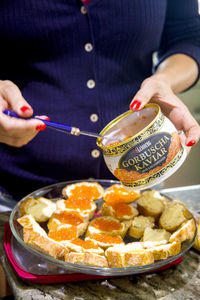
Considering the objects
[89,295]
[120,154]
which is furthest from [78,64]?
[89,295]

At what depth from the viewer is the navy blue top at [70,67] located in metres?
1.08

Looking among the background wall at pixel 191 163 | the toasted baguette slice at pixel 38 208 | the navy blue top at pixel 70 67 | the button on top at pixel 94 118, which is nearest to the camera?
the toasted baguette slice at pixel 38 208

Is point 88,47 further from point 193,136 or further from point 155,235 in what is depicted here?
point 155,235

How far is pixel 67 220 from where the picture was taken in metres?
0.97

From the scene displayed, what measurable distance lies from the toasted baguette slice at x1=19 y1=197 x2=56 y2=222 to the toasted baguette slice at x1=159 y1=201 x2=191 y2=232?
329 millimetres

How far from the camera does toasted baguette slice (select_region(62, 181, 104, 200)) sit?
1.09m

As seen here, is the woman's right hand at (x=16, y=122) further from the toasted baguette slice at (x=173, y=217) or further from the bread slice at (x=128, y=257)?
the toasted baguette slice at (x=173, y=217)

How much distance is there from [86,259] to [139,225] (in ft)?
0.75

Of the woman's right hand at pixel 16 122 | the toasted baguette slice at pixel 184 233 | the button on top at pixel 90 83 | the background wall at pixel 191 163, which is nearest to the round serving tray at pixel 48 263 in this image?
the toasted baguette slice at pixel 184 233

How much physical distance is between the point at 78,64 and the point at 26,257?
0.65m

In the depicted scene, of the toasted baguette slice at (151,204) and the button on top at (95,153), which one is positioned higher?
the button on top at (95,153)

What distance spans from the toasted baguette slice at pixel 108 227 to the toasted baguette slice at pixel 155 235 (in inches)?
2.5

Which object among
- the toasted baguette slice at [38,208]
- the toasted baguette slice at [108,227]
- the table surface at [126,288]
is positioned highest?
the toasted baguette slice at [38,208]

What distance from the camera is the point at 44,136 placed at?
119 centimetres
